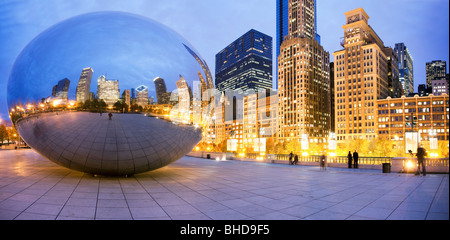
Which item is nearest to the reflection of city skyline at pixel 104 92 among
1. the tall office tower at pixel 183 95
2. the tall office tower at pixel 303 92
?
the tall office tower at pixel 183 95

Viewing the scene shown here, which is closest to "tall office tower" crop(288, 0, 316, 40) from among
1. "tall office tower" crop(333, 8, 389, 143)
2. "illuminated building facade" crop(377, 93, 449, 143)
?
"tall office tower" crop(333, 8, 389, 143)

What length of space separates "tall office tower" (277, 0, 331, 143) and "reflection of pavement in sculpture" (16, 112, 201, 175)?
436 ft

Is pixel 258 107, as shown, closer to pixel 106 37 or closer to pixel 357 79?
pixel 357 79

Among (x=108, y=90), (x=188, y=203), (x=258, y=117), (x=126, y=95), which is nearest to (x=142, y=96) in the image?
(x=126, y=95)

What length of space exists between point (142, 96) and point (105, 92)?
91 cm

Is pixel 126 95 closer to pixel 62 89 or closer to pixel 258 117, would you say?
pixel 62 89

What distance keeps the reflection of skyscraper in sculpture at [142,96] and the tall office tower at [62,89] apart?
1.82 m

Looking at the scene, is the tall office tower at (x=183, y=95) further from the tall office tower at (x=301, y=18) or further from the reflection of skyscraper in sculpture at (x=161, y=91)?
the tall office tower at (x=301, y=18)

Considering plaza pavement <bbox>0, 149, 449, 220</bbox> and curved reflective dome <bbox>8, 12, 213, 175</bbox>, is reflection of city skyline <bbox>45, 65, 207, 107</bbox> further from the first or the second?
plaza pavement <bbox>0, 149, 449, 220</bbox>

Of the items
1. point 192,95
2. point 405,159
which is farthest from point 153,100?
point 405,159

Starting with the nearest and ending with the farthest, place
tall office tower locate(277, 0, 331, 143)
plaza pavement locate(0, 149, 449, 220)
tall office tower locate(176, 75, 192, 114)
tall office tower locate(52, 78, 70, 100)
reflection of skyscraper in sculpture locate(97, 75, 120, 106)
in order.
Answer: plaza pavement locate(0, 149, 449, 220) < reflection of skyscraper in sculpture locate(97, 75, 120, 106) < tall office tower locate(52, 78, 70, 100) < tall office tower locate(176, 75, 192, 114) < tall office tower locate(277, 0, 331, 143)

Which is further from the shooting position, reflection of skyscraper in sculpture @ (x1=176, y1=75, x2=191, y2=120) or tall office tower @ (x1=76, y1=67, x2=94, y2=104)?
reflection of skyscraper in sculpture @ (x1=176, y1=75, x2=191, y2=120)

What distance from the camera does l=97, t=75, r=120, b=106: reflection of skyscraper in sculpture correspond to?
645 cm

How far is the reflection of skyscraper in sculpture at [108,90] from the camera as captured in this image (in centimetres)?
645
